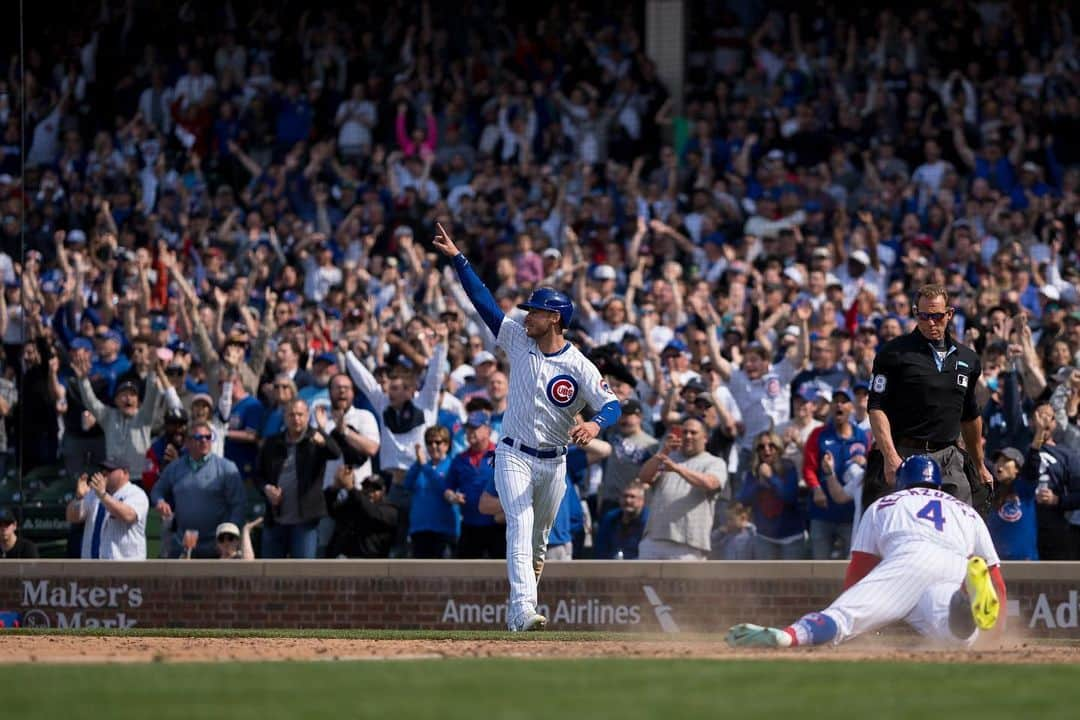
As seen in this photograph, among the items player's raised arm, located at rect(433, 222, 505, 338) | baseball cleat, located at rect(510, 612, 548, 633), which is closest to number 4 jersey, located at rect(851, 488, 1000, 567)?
baseball cleat, located at rect(510, 612, 548, 633)

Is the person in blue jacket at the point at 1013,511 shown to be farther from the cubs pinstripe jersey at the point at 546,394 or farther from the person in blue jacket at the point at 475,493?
the cubs pinstripe jersey at the point at 546,394

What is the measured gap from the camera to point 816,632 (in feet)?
30.4

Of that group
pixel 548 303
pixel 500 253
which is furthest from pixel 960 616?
pixel 500 253

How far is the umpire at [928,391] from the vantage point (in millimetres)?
10945

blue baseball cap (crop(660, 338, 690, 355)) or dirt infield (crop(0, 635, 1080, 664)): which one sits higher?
blue baseball cap (crop(660, 338, 690, 355))

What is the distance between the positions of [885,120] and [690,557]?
359 inches

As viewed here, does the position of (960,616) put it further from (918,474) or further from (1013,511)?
(1013,511)

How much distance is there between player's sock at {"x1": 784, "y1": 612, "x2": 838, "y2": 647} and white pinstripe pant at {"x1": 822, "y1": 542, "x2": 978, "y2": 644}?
0.10ft

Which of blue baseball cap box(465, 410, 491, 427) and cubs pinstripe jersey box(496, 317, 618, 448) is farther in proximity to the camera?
blue baseball cap box(465, 410, 491, 427)

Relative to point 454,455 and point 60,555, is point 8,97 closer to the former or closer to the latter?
point 60,555

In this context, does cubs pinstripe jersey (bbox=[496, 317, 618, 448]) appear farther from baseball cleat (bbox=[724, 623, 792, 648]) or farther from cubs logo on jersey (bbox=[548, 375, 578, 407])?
baseball cleat (bbox=[724, 623, 792, 648])

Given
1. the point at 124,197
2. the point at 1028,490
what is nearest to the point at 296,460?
the point at 1028,490

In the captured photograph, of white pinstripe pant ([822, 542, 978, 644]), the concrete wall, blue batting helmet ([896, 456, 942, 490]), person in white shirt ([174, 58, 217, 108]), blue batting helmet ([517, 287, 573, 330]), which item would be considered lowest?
white pinstripe pant ([822, 542, 978, 644])

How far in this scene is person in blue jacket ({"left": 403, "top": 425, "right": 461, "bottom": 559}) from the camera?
14766mm
